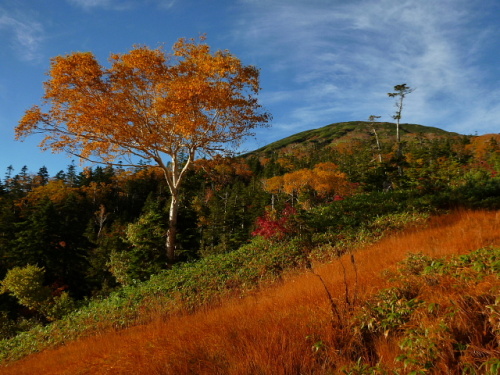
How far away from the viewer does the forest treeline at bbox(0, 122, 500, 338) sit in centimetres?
1290

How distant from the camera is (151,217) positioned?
2022 centimetres

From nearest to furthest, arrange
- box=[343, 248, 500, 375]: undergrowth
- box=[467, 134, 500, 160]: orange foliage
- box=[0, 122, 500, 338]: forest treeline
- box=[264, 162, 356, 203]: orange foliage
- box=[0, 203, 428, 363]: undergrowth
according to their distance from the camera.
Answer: box=[343, 248, 500, 375]: undergrowth
box=[0, 203, 428, 363]: undergrowth
box=[0, 122, 500, 338]: forest treeline
box=[467, 134, 500, 160]: orange foliage
box=[264, 162, 356, 203]: orange foliage

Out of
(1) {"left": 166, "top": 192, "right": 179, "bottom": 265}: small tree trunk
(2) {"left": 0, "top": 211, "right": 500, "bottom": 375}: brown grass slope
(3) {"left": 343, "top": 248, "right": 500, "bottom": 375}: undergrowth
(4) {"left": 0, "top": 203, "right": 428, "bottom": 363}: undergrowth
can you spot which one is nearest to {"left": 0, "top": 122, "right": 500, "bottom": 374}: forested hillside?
(4) {"left": 0, "top": 203, "right": 428, "bottom": 363}: undergrowth

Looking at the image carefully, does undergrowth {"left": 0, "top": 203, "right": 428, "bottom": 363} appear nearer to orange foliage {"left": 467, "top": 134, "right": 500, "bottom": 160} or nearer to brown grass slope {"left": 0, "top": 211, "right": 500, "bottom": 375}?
brown grass slope {"left": 0, "top": 211, "right": 500, "bottom": 375}

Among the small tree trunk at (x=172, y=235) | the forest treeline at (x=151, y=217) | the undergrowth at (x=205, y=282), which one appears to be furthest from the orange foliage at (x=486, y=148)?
the small tree trunk at (x=172, y=235)

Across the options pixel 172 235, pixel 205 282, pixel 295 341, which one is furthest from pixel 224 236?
pixel 295 341

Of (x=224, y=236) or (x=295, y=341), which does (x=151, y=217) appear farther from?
(x=224, y=236)

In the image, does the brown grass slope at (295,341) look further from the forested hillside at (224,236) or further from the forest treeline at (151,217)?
the forest treeline at (151,217)

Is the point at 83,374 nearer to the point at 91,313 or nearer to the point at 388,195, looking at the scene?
the point at 91,313

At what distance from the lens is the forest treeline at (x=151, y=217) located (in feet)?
42.3

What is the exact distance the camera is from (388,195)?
13.7 meters

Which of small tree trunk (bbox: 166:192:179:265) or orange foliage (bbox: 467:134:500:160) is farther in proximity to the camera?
orange foliage (bbox: 467:134:500:160)

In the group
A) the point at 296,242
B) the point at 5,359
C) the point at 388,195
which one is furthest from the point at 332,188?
the point at 5,359

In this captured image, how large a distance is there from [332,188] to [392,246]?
3772 cm
